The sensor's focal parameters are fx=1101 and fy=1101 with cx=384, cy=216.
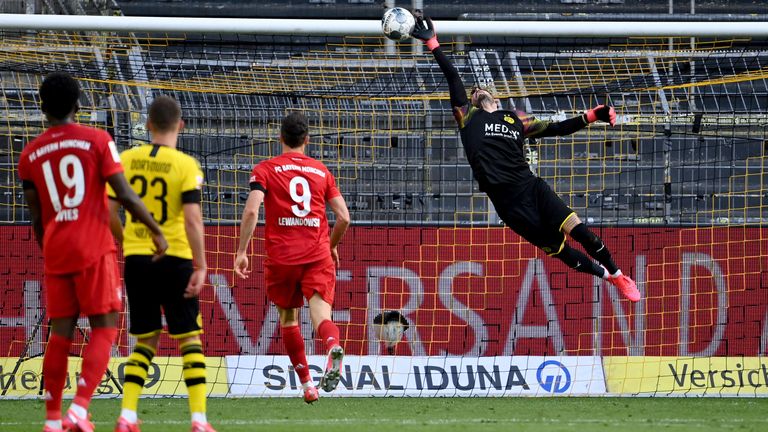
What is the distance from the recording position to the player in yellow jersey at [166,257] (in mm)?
6227

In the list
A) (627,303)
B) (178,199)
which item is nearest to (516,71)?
(627,303)

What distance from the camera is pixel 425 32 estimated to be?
9344 millimetres

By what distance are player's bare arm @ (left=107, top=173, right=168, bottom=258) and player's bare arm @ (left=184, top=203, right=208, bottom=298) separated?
0.20m

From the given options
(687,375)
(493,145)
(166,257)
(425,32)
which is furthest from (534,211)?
(166,257)

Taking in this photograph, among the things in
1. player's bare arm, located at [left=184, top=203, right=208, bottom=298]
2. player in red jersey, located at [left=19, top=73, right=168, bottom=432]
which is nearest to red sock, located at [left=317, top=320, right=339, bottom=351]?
player's bare arm, located at [left=184, top=203, right=208, bottom=298]

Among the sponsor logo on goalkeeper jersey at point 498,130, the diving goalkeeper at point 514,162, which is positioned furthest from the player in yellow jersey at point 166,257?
the sponsor logo on goalkeeper jersey at point 498,130

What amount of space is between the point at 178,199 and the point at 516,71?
7.11 m

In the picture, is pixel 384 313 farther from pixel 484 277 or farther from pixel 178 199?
pixel 178 199

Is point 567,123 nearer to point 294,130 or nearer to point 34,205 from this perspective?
point 294,130

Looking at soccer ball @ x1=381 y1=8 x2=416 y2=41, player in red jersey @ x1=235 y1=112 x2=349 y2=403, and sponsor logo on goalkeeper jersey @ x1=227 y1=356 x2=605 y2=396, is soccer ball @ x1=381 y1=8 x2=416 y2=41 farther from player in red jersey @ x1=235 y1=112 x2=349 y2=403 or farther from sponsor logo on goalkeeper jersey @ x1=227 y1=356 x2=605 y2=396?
sponsor logo on goalkeeper jersey @ x1=227 y1=356 x2=605 y2=396

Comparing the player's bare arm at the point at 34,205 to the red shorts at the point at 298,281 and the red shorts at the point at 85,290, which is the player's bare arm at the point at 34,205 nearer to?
the red shorts at the point at 85,290

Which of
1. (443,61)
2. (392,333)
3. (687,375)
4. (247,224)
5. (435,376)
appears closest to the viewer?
(247,224)

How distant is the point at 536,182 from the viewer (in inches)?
378

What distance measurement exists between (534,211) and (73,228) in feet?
15.3
